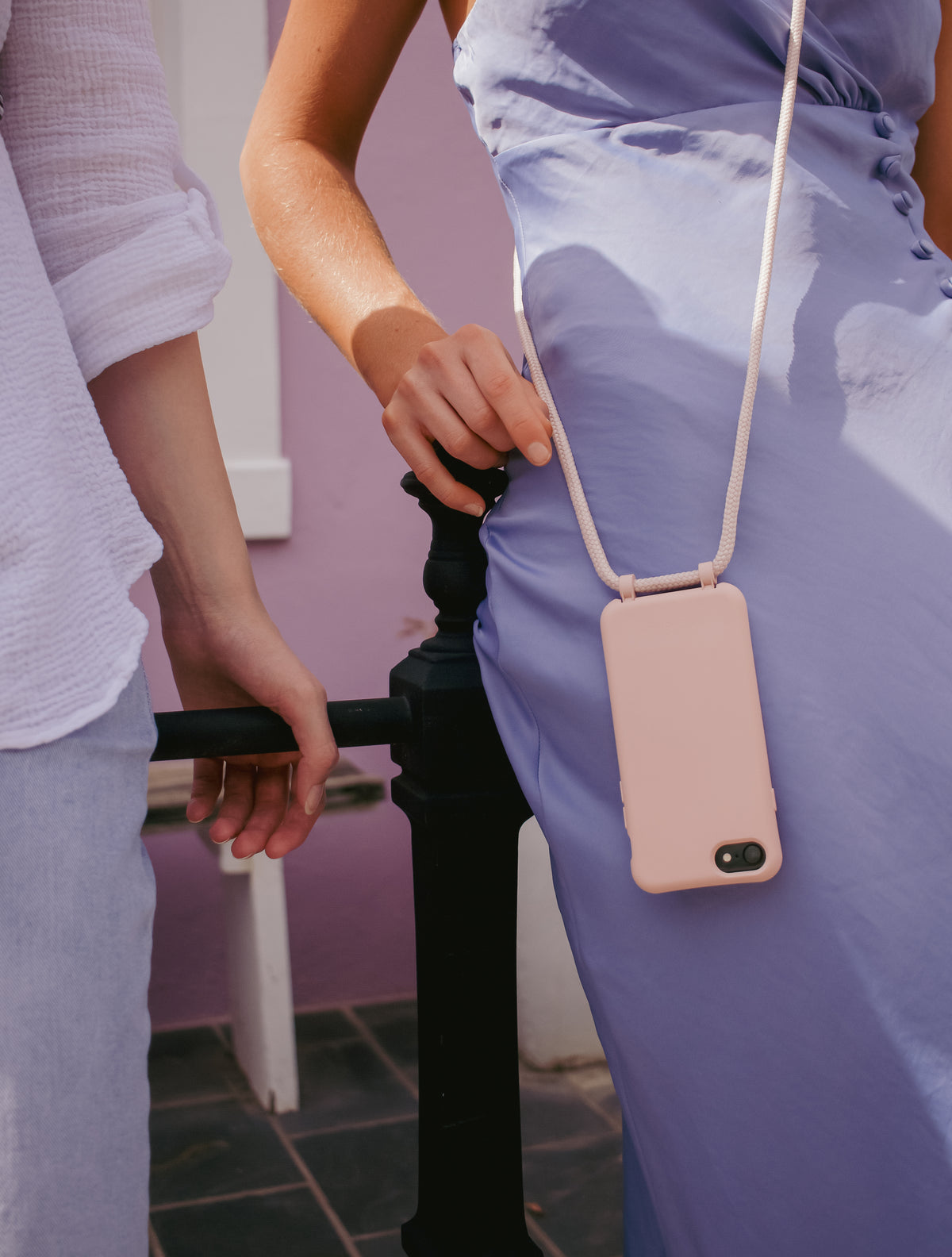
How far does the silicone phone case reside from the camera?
651mm

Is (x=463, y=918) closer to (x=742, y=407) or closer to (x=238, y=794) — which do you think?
(x=238, y=794)

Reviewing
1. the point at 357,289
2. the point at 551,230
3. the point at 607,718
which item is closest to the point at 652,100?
the point at 551,230

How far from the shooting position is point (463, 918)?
34.1 inches

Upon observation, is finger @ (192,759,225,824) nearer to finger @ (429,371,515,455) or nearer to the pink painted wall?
finger @ (429,371,515,455)

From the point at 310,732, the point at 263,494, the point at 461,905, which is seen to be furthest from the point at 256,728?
the point at 263,494

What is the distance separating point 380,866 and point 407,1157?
2.49ft

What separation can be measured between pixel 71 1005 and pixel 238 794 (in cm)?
32

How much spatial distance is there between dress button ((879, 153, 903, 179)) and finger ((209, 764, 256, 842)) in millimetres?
639

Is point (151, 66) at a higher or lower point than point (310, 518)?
higher

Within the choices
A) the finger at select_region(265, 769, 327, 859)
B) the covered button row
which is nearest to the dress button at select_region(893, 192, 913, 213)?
the covered button row

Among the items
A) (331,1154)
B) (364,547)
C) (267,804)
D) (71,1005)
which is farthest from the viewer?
(364,547)

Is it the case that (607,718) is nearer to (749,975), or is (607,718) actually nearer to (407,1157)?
(749,975)

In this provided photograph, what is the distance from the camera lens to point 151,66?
2.53ft

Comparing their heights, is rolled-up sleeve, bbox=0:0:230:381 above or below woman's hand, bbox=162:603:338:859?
above
